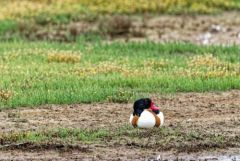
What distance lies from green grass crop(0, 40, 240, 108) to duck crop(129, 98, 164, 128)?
93.2 inches

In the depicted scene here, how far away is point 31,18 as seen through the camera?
25.6 meters

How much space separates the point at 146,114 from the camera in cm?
1209

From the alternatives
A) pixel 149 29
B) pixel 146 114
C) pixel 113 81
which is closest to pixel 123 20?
pixel 149 29

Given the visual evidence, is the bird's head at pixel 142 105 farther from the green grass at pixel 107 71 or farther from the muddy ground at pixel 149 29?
the muddy ground at pixel 149 29

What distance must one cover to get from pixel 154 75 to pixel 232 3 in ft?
40.7

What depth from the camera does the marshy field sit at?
1163 cm

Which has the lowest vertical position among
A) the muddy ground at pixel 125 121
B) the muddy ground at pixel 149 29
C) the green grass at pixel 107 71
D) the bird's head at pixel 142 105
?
the muddy ground at pixel 125 121

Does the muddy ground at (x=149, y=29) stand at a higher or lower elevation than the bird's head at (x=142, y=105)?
higher

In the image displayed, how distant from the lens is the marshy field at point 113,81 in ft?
38.2

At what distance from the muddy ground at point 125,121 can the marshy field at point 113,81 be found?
0.05ft

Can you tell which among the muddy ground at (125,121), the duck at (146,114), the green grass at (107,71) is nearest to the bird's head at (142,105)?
the duck at (146,114)

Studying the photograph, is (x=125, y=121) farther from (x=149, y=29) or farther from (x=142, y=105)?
(x=149, y=29)

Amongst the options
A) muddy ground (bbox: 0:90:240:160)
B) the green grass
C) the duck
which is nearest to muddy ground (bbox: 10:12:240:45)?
the green grass

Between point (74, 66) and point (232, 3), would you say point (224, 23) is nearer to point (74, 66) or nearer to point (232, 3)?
point (232, 3)
